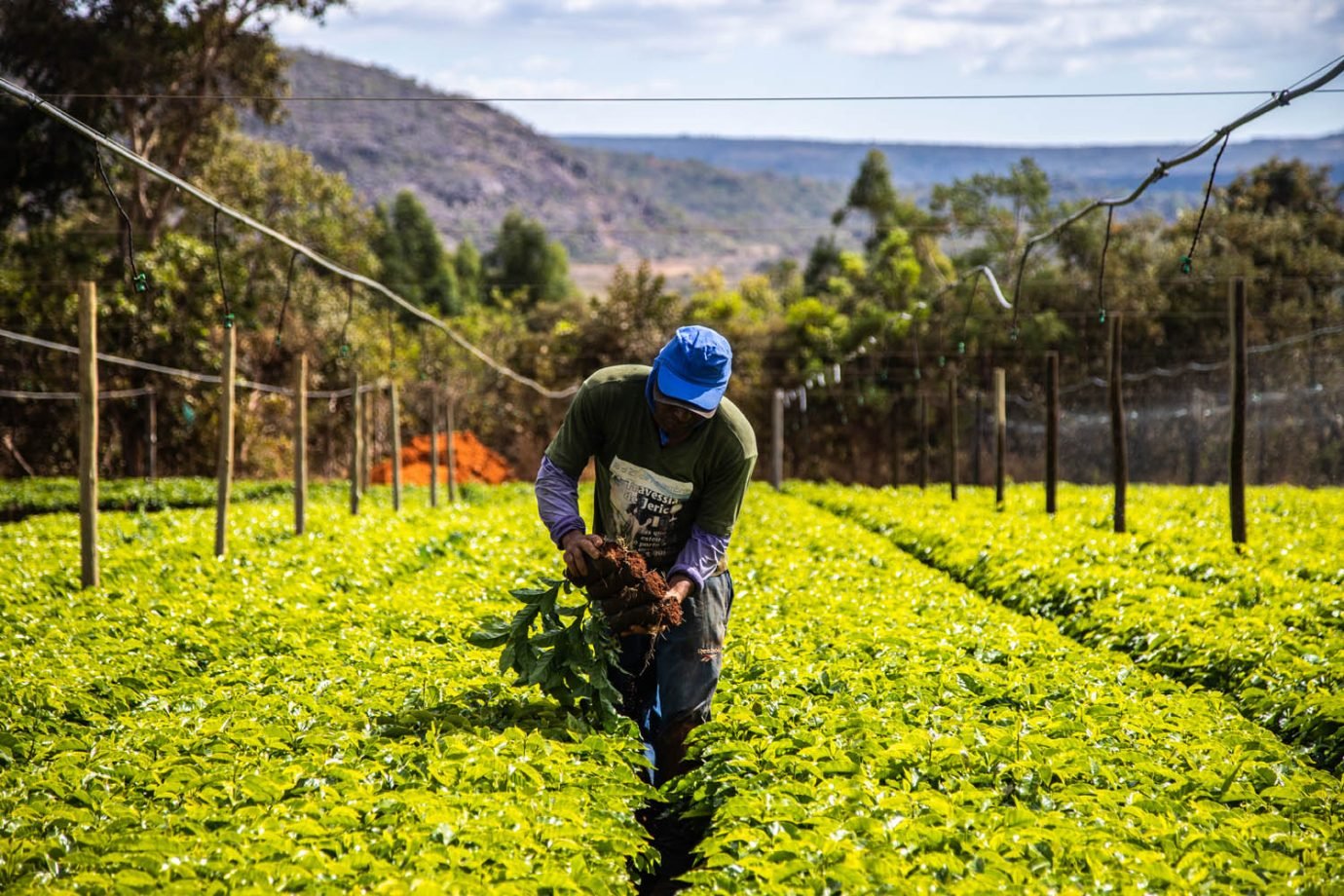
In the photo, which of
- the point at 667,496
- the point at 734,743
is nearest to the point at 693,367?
the point at 667,496

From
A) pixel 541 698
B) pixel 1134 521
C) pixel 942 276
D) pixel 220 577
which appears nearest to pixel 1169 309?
pixel 942 276

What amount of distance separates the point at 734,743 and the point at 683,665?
667mm

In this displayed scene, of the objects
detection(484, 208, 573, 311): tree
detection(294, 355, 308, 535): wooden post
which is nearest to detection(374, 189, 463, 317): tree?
detection(484, 208, 573, 311): tree

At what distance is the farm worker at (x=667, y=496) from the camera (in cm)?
662

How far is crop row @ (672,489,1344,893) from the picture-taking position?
4789 millimetres

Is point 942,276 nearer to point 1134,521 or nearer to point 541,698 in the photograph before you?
point 1134,521

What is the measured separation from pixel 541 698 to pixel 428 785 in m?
1.69

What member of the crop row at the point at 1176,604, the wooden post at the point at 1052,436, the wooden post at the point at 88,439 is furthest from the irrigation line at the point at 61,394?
the wooden post at the point at 1052,436

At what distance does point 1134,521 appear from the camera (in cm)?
1741

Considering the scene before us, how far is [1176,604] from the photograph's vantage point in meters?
10.4

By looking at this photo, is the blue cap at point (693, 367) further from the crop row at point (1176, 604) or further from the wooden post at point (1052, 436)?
the wooden post at point (1052, 436)

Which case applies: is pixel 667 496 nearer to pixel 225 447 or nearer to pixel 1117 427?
pixel 225 447

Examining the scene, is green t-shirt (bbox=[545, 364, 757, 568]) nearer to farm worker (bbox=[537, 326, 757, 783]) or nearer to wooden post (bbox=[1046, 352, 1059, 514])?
farm worker (bbox=[537, 326, 757, 783])

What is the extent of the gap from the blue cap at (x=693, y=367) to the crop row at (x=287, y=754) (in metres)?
1.79
